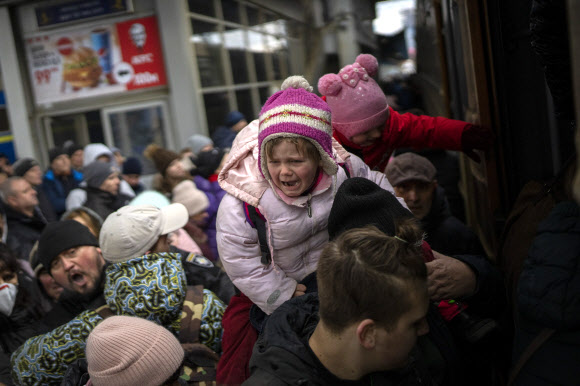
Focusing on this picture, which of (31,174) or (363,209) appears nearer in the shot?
(363,209)

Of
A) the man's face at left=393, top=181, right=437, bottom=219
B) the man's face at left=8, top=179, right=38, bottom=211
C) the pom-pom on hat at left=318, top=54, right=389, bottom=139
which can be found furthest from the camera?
the man's face at left=8, top=179, right=38, bottom=211

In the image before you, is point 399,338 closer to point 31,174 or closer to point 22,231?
point 22,231

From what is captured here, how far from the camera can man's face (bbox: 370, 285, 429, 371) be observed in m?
1.58

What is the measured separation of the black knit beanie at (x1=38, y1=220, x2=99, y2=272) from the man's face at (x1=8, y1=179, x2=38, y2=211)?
236cm

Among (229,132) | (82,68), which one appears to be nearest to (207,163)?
(229,132)

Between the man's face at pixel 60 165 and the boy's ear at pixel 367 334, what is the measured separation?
6936 millimetres

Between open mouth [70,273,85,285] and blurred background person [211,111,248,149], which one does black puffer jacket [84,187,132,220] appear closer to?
open mouth [70,273,85,285]

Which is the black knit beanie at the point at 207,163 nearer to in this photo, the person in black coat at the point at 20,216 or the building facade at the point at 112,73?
the person in black coat at the point at 20,216

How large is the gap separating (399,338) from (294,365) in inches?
13.4

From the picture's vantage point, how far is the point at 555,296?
1.55 metres

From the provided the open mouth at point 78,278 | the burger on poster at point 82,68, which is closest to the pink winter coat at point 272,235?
the open mouth at point 78,278

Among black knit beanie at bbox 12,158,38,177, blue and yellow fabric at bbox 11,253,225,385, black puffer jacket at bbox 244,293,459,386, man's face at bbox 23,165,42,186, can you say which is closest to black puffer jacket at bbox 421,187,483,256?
blue and yellow fabric at bbox 11,253,225,385

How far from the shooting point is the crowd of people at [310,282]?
1.60 meters

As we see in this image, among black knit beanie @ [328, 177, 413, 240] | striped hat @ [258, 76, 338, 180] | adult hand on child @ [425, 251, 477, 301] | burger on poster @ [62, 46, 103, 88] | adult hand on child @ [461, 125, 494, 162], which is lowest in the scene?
adult hand on child @ [425, 251, 477, 301]
